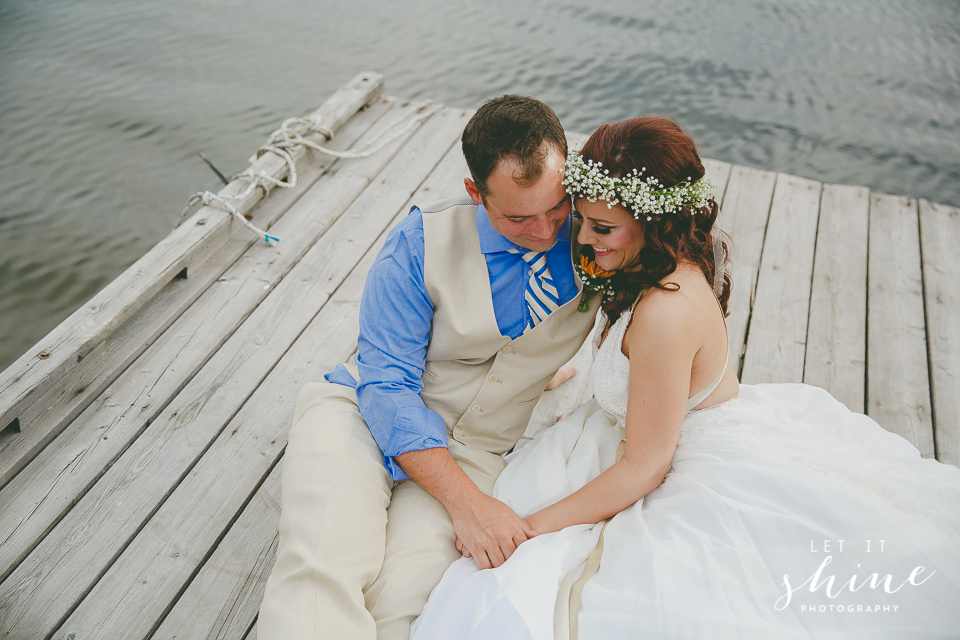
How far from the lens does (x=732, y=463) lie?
1.70 meters

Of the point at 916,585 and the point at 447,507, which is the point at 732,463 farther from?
the point at 447,507

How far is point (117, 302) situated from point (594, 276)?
2075mm

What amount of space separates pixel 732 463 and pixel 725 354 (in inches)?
12.9

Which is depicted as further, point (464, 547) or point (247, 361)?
point (247, 361)

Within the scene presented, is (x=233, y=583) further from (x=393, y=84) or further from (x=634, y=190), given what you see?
(x=393, y=84)

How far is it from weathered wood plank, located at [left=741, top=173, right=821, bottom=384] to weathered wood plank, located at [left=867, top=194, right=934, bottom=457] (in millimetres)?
305

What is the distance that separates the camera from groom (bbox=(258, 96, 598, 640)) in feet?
5.49

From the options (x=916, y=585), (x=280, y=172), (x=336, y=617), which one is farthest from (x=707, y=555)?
(x=280, y=172)

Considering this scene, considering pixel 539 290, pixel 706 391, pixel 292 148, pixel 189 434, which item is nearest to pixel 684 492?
pixel 706 391

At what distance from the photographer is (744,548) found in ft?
4.89

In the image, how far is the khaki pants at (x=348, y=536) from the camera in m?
1.55

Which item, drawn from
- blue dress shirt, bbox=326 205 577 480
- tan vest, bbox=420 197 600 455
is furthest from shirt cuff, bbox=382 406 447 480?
tan vest, bbox=420 197 600 455

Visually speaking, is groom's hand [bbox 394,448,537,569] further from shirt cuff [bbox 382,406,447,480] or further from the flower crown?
the flower crown

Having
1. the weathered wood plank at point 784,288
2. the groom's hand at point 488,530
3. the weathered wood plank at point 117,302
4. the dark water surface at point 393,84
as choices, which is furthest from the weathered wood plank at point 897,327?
the weathered wood plank at point 117,302
